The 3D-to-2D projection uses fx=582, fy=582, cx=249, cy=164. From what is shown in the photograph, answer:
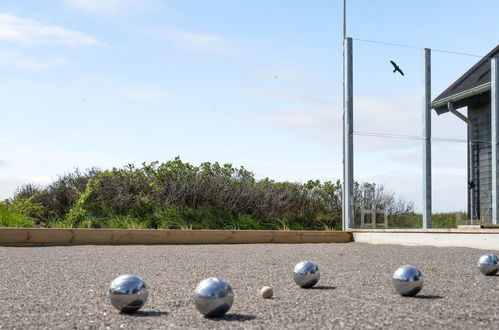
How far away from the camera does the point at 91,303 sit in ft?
13.1

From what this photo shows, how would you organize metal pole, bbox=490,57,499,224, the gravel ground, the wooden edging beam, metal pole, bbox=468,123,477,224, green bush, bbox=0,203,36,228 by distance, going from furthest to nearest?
metal pole, bbox=468,123,477,224 < metal pole, bbox=490,57,499,224 < green bush, bbox=0,203,36,228 < the wooden edging beam < the gravel ground

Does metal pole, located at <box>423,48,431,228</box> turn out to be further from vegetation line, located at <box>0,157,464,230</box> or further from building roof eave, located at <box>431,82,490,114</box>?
building roof eave, located at <box>431,82,490,114</box>

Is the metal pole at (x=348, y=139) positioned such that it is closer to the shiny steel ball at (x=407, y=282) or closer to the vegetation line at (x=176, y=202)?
the vegetation line at (x=176, y=202)

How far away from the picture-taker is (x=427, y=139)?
12.2m

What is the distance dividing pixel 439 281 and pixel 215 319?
257 cm

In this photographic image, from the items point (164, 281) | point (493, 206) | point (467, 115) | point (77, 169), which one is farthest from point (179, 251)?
point (467, 115)

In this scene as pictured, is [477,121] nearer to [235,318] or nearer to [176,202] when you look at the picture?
[176,202]

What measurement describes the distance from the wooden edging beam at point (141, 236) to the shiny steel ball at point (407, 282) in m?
6.08

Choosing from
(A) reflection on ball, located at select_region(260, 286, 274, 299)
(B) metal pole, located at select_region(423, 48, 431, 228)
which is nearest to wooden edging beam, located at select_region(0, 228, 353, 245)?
(B) metal pole, located at select_region(423, 48, 431, 228)

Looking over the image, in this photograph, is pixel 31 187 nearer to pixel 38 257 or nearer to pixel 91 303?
pixel 38 257

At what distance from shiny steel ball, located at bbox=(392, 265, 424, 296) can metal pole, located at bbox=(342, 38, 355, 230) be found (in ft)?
24.8

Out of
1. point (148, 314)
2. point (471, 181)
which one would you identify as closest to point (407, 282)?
point (148, 314)

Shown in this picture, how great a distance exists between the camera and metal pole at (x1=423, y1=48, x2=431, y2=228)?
39.4ft

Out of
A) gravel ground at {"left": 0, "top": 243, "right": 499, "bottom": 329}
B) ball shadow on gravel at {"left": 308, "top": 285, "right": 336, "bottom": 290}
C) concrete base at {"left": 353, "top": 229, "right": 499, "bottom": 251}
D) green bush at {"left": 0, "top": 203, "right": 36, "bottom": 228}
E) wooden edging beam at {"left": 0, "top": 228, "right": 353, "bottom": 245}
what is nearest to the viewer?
gravel ground at {"left": 0, "top": 243, "right": 499, "bottom": 329}
